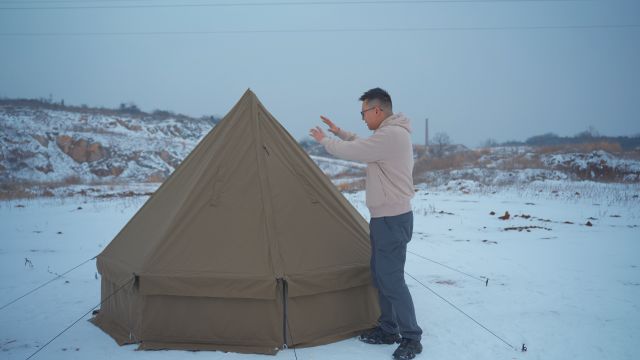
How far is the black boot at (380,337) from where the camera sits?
14.1ft

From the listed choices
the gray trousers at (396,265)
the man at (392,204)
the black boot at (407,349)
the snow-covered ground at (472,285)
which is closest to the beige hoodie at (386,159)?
the man at (392,204)

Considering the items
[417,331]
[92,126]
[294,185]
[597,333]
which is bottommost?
[597,333]

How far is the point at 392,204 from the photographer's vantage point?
402 centimetres

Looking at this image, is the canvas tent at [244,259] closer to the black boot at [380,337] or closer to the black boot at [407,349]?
the black boot at [380,337]

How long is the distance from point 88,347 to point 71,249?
5.48 m

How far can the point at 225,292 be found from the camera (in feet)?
13.0

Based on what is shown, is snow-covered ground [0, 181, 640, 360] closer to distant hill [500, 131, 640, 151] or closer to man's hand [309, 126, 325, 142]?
man's hand [309, 126, 325, 142]

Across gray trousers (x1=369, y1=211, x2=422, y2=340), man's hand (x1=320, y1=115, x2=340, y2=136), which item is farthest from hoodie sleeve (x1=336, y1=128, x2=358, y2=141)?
gray trousers (x1=369, y1=211, x2=422, y2=340)

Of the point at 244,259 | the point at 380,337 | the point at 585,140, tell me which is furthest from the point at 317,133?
the point at 585,140

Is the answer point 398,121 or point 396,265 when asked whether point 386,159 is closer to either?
point 398,121

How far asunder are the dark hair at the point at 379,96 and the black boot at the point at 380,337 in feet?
7.49

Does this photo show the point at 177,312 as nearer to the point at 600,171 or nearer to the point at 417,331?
the point at 417,331

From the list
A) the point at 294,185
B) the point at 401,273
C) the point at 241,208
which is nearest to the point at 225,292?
the point at 241,208

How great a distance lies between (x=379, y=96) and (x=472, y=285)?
3.64 metres
